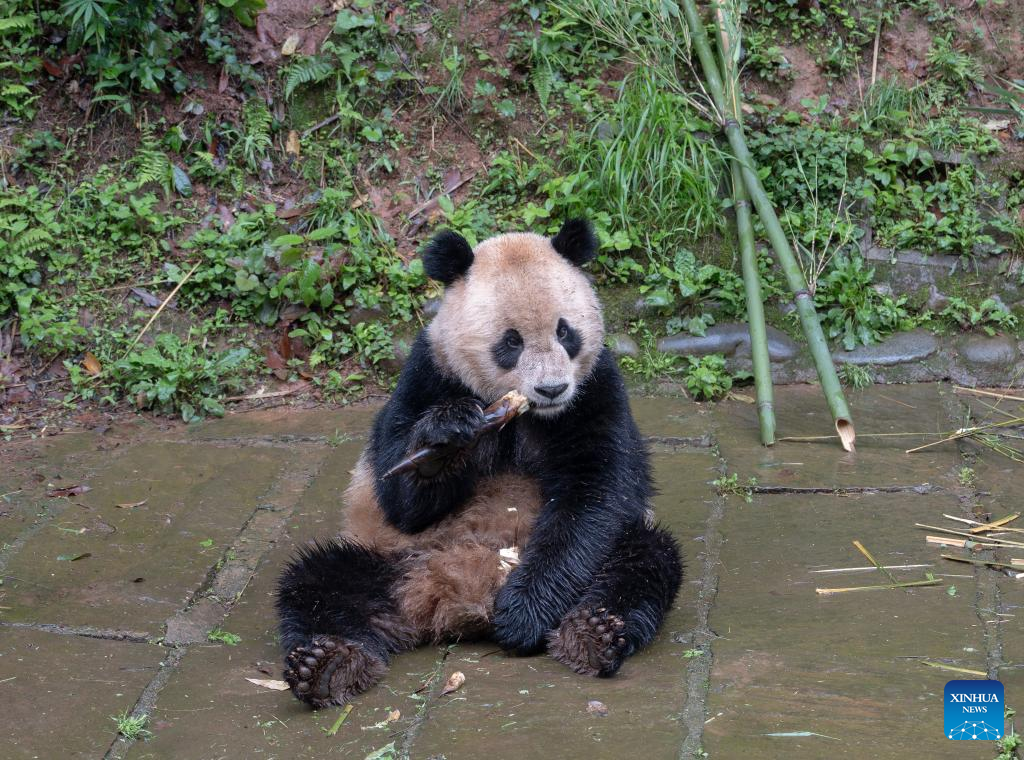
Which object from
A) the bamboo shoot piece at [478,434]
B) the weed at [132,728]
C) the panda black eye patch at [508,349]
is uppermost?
the panda black eye patch at [508,349]

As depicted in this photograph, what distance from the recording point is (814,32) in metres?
7.53

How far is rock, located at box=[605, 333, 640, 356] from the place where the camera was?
6344 mm

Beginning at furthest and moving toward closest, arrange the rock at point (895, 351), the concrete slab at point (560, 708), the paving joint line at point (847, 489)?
the rock at point (895, 351) → the paving joint line at point (847, 489) → the concrete slab at point (560, 708)

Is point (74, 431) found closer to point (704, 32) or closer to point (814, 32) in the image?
point (704, 32)

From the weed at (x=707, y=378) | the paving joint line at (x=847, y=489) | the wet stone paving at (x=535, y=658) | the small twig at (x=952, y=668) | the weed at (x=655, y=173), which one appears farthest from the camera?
the weed at (x=655, y=173)

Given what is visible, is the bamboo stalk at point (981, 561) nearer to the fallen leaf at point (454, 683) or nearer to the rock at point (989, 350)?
the fallen leaf at point (454, 683)

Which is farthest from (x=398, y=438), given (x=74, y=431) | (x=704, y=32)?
(x=704, y=32)

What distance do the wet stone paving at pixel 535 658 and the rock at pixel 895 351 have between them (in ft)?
1.12

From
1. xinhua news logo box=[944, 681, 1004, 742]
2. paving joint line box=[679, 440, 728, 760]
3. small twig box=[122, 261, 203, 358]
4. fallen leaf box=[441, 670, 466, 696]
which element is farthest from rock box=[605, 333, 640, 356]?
xinhua news logo box=[944, 681, 1004, 742]

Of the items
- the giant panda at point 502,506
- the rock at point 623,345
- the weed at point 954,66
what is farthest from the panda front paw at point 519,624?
the weed at point 954,66

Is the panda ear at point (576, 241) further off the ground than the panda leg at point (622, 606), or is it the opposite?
the panda ear at point (576, 241)

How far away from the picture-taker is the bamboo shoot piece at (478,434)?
11.9 feet

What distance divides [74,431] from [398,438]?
275cm

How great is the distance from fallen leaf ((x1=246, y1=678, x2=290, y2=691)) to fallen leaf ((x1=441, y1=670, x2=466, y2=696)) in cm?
51
